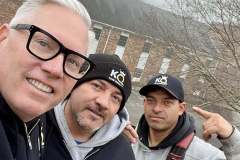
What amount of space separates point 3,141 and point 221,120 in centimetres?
208

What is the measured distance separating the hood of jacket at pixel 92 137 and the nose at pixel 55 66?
3.65ft

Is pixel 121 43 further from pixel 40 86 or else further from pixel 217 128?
pixel 40 86

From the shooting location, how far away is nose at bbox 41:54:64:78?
5.37 ft

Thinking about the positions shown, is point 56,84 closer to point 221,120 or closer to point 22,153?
point 22,153

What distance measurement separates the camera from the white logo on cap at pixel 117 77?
300cm

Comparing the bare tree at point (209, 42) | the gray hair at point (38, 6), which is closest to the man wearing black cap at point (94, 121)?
the gray hair at point (38, 6)

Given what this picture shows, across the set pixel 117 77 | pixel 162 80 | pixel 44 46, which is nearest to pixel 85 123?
pixel 117 77

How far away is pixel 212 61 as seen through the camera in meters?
11.3

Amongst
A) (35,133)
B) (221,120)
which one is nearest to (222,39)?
(221,120)

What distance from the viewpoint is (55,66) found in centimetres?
167

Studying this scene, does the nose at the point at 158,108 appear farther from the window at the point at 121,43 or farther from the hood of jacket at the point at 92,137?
the window at the point at 121,43

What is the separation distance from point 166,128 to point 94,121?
3.18 ft

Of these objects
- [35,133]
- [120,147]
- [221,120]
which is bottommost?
[120,147]

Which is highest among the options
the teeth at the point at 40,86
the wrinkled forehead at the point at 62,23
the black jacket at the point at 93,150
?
the wrinkled forehead at the point at 62,23
